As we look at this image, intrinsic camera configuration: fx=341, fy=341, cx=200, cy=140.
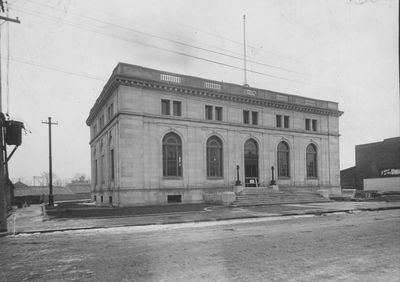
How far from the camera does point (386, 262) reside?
25.1 feet

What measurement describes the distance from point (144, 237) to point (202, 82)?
23.3 meters

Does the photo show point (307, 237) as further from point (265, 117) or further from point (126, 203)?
point (265, 117)

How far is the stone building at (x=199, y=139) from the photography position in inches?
1155

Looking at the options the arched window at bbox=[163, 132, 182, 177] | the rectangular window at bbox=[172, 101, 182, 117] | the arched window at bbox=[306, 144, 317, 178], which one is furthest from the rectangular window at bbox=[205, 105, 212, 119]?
the arched window at bbox=[306, 144, 317, 178]

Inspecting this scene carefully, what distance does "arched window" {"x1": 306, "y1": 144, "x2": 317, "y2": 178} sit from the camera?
4053cm

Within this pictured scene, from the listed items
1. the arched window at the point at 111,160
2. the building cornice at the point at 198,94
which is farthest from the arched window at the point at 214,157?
the arched window at the point at 111,160

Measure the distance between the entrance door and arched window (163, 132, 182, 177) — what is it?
776 centimetres

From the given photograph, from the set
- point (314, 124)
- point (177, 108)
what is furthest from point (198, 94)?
point (314, 124)

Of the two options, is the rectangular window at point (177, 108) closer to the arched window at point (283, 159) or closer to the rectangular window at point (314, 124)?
Result: the arched window at point (283, 159)

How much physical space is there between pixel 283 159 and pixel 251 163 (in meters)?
4.67

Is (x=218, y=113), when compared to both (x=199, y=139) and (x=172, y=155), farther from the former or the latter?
(x=172, y=155)

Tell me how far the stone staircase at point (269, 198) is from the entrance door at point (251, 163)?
2.16 metres

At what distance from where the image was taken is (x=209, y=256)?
28.3 ft

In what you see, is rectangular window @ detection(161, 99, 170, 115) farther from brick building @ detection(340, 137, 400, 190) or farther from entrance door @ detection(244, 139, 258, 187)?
brick building @ detection(340, 137, 400, 190)
